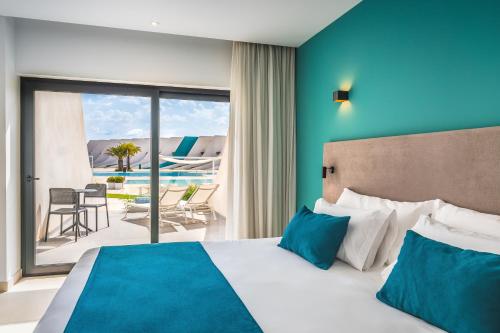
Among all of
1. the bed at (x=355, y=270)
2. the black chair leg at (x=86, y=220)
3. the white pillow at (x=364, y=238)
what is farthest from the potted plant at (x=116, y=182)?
the white pillow at (x=364, y=238)

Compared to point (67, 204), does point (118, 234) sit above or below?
below

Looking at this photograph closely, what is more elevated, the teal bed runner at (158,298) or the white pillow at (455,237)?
the white pillow at (455,237)

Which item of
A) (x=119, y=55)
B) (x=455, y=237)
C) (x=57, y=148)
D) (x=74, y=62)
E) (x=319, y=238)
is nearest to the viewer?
(x=455, y=237)

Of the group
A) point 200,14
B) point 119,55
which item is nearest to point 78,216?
point 119,55

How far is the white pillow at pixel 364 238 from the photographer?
2.16 m

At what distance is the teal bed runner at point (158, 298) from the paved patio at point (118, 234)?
1.76 m

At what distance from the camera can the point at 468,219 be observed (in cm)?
182

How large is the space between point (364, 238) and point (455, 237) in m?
0.59

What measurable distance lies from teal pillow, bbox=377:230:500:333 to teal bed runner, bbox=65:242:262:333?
646mm

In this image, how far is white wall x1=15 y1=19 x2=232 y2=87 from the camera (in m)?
3.55

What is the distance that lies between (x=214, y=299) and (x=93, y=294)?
1.85ft

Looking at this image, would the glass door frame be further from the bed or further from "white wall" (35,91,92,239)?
the bed

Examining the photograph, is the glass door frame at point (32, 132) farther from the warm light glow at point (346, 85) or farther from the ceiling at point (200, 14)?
the warm light glow at point (346, 85)

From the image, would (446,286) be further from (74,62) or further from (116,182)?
(74,62)
